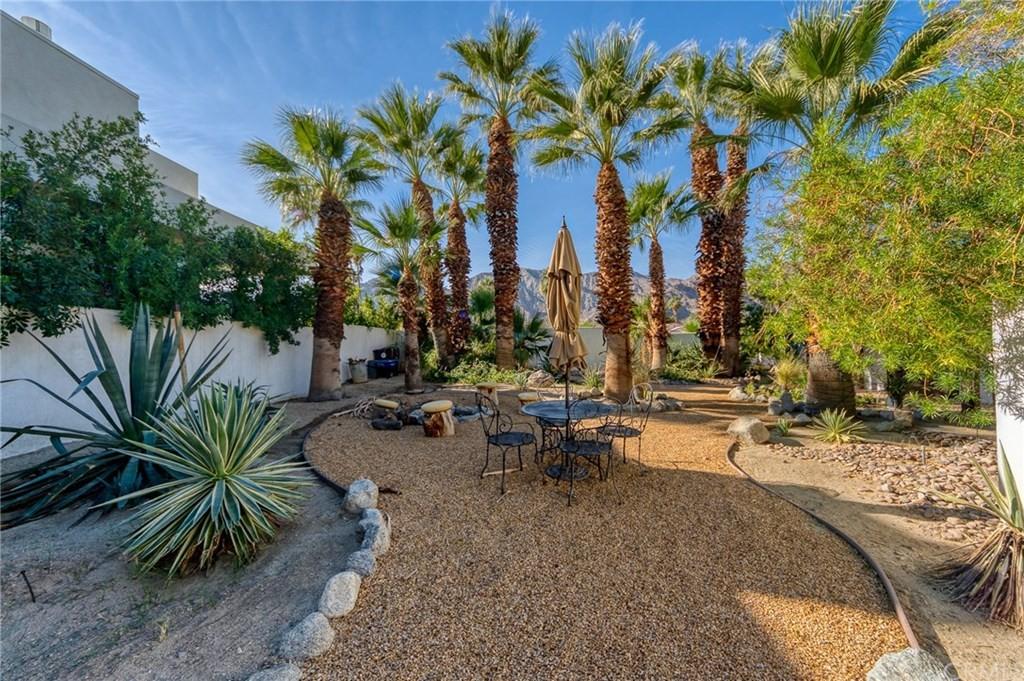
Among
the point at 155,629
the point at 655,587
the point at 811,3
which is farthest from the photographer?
the point at 811,3

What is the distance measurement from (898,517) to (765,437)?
7.65 ft

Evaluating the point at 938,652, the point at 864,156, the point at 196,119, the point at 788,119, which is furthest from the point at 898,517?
the point at 196,119

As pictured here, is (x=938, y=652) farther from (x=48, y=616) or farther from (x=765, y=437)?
(x=48, y=616)

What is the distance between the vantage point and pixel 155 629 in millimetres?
2480

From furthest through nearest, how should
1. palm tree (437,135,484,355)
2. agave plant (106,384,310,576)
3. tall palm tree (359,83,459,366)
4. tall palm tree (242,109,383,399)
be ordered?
palm tree (437,135,484,355), tall palm tree (359,83,459,366), tall palm tree (242,109,383,399), agave plant (106,384,310,576)

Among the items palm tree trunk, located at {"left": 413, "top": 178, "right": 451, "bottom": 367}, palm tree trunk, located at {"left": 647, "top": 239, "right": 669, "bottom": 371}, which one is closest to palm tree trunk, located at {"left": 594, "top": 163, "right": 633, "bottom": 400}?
palm tree trunk, located at {"left": 647, "top": 239, "right": 669, "bottom": 371}

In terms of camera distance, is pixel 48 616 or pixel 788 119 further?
pixel 788 119

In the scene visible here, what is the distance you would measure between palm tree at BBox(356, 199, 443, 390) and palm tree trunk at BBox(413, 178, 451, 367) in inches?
41.5

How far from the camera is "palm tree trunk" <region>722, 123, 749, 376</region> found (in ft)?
38.1

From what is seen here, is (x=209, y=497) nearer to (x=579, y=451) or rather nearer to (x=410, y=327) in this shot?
(x=579, y=451)

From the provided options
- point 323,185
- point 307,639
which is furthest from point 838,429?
point 323,185

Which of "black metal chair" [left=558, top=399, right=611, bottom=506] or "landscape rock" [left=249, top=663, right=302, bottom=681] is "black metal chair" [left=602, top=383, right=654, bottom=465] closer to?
"black metal chair" [left=558, top=399, right=611, bottom=506]

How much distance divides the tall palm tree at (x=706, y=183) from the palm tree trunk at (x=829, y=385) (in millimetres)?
4957

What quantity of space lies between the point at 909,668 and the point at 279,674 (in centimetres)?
307
